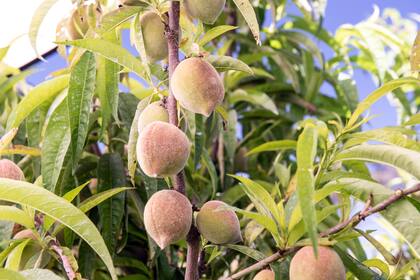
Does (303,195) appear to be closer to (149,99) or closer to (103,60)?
(149,99)

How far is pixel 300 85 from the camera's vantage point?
66.0 inches

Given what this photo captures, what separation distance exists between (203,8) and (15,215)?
32 centimetres

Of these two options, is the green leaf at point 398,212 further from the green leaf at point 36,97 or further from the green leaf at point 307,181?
the green leaf at point 36,97

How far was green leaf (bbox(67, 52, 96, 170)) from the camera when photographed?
77cm

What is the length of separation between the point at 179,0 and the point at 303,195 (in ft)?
0.97

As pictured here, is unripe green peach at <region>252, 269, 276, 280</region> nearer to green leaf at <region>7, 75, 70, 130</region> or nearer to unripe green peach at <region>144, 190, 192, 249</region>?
unripe green peach at <region>144, 190, 192, 249</region>

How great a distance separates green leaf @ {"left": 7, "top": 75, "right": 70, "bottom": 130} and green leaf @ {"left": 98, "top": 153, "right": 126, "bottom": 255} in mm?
136

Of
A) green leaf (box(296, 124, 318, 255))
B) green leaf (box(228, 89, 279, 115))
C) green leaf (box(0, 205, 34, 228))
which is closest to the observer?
green leaf (box(296, 124, 318, 255))

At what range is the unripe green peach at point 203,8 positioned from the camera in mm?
680

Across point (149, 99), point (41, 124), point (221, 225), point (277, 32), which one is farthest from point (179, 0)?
point (277, 32)

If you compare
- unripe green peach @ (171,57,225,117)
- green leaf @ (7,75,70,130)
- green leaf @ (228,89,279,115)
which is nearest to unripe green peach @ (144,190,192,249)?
unripe green peach @ (171,57,225,117)

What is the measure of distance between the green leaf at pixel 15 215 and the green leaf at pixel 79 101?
0.09 metres

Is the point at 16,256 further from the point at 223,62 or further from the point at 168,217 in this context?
the point at 223,62

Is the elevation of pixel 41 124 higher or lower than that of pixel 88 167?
higher
